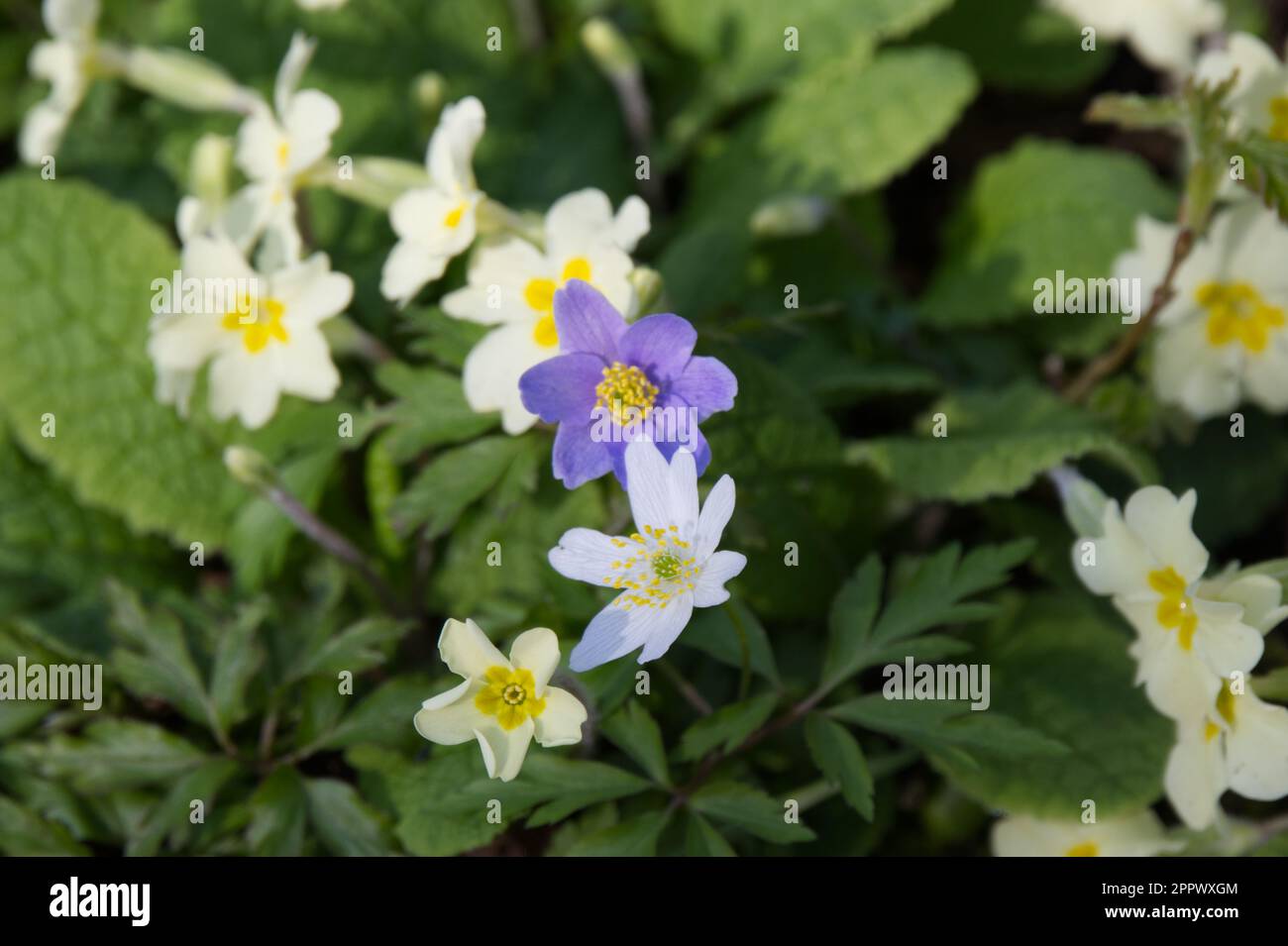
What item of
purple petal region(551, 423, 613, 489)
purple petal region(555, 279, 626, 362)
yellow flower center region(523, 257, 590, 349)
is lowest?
purple petal region(551, 423, 613, 489)

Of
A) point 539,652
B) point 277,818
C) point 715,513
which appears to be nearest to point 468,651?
point 539,652

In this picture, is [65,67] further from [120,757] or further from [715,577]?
[715,577]

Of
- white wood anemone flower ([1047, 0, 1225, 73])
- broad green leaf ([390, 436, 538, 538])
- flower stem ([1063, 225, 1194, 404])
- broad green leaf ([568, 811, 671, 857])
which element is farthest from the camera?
white wood anemone flower ([1047, 0, 1225, 73])

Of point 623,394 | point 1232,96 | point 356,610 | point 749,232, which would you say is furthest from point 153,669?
point 1232,96

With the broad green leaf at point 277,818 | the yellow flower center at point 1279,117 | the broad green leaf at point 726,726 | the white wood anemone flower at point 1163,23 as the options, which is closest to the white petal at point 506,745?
the broad green leaf at point 726,726

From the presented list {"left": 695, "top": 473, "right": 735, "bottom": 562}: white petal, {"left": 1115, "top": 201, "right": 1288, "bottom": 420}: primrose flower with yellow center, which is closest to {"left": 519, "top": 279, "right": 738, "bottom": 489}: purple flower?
{"left": 695, "top": 473, "right": 735, "bottom": 562}: white petal

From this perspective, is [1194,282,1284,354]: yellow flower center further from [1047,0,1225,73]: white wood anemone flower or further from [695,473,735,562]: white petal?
[695,473,735,562]: white petal
